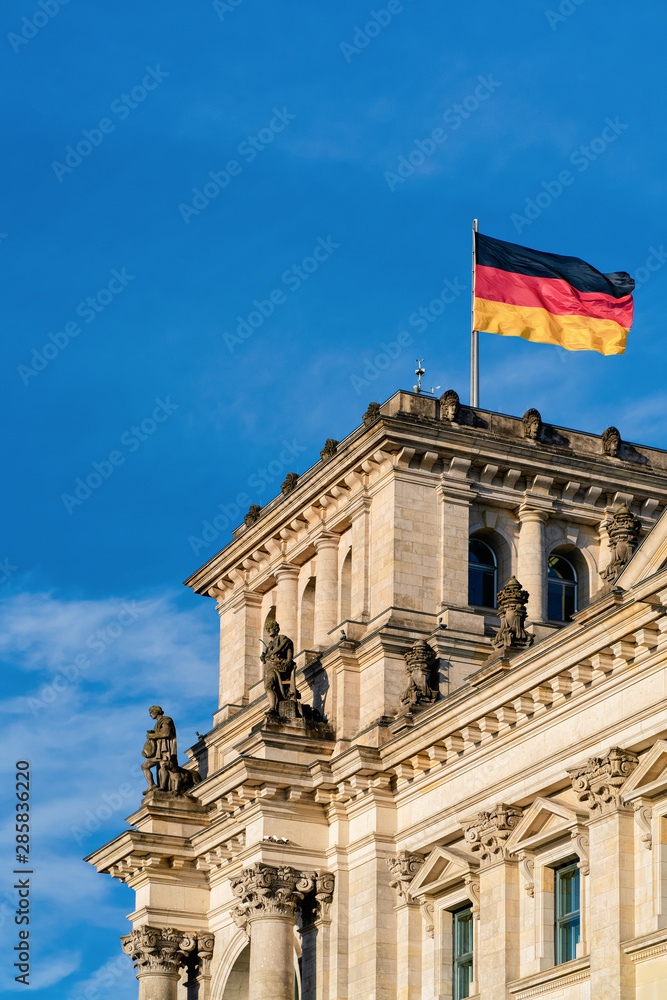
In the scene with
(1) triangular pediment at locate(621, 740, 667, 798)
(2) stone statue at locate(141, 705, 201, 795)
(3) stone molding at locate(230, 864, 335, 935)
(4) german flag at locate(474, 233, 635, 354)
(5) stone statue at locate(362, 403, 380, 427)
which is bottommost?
(3) stone molding at locate(230, 864, 335, 935)

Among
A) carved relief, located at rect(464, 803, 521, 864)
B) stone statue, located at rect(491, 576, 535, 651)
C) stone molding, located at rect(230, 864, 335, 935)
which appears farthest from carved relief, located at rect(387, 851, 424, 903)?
stone statue, located at rect(491, 576, 535, 651)

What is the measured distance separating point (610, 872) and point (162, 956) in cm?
1749

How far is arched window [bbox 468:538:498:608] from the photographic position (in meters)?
50.0

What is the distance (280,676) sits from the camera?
46625 mm

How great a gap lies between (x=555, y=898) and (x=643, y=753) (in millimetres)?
4359

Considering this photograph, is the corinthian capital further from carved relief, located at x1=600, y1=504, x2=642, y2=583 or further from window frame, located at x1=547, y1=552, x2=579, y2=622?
carved relief, located at x1=600, y1=504, x2=642, y2=583

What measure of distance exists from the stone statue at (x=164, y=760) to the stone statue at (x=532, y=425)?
1231cm

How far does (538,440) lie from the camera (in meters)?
51.3

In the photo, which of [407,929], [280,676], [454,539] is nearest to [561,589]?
[454,539]

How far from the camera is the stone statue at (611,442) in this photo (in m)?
52.2

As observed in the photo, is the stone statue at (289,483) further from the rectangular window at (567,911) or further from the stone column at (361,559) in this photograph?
the rectangular window at (567,911)

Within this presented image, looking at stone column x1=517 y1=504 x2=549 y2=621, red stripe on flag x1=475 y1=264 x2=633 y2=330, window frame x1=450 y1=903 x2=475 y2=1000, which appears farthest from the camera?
red stripe on flag x1=475 y1=264 x2=633 y2=330

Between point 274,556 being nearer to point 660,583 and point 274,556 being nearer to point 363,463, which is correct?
point 363,463

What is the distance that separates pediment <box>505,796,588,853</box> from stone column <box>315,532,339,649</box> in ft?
40.2
